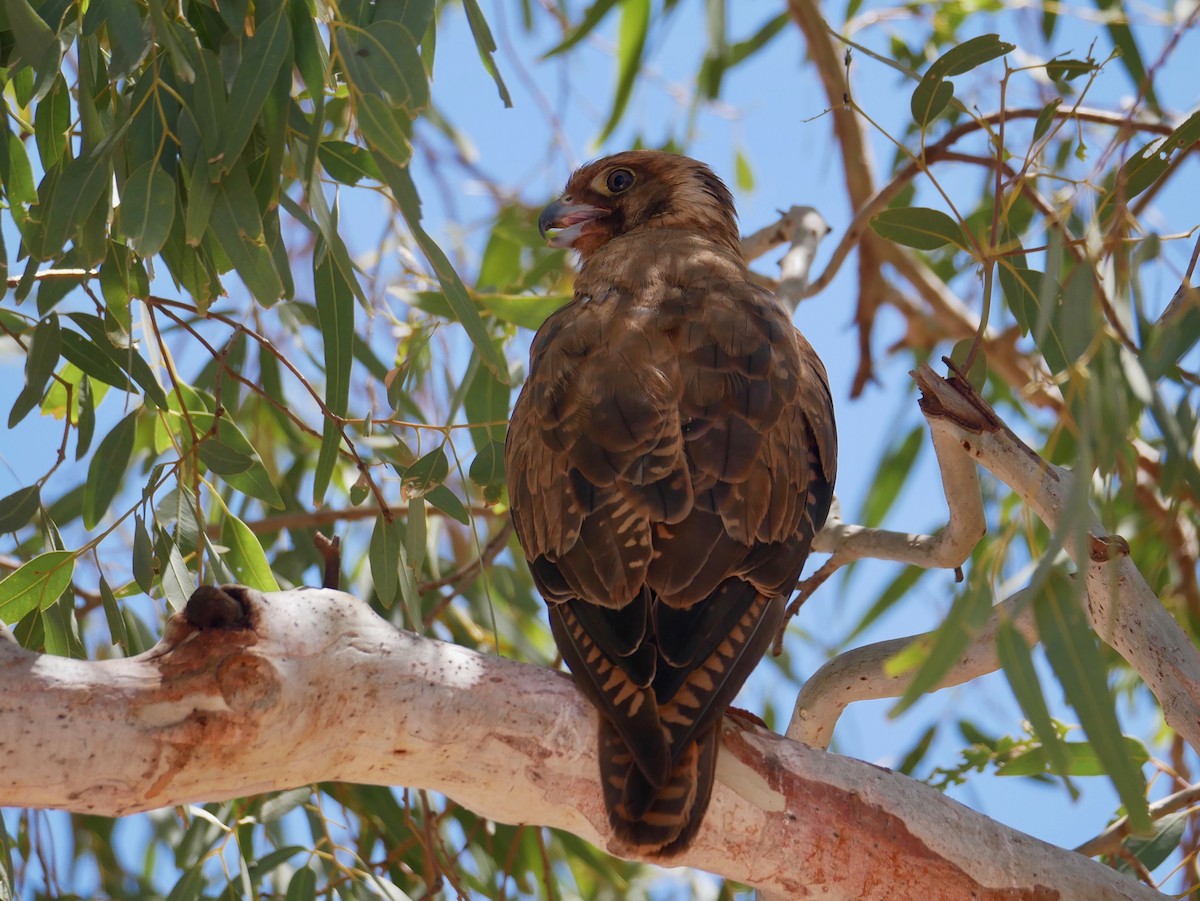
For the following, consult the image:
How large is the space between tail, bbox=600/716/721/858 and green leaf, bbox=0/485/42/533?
1.50 m

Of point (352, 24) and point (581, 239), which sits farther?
point (581, 239)

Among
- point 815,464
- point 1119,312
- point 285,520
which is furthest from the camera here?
point 285,520

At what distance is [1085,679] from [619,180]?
3.09m

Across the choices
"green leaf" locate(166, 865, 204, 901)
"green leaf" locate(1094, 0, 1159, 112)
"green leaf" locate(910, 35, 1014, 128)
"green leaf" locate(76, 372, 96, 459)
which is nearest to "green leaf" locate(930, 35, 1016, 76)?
"green leaf" locate(910, 35, 1014, 128)

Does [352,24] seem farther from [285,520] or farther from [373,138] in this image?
[285,520]

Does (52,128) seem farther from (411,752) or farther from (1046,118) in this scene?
(1046,118)

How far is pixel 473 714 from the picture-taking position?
8.29 ft

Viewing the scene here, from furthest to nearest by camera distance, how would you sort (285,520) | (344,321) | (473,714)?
(285,520) → (344,321) → (473,714)

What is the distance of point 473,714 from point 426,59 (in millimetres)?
1776

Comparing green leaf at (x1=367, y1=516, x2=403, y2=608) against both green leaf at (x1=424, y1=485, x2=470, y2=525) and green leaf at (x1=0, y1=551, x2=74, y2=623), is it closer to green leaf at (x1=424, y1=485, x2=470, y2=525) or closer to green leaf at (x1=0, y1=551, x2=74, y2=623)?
green leaf at (x1=424, y1=485, x2=470, y2=525)

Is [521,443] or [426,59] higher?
[426,59]

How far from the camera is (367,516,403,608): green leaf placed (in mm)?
3273

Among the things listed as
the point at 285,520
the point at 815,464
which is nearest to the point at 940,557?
the point at 815,464

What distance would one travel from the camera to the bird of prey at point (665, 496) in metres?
2.63
